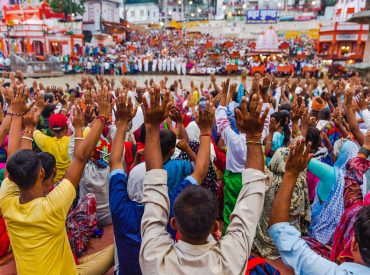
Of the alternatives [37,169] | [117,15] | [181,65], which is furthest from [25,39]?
[37,169]

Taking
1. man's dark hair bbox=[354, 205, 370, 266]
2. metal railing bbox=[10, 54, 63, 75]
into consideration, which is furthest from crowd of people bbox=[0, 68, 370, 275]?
metal railing bbox=[10, 54, 63, 75]

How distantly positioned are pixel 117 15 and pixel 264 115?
5242cm

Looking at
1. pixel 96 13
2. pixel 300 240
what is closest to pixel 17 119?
pixel 300 240

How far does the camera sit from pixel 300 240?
1.57m

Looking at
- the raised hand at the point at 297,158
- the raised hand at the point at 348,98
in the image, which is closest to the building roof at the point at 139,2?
the raised hand at the point at 348,98

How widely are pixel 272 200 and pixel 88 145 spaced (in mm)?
2065

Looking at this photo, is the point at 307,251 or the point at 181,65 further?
the point at 181,65

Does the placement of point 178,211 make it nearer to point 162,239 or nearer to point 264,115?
point 162,239

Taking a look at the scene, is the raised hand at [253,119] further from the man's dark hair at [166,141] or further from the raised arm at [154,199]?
the man's dark hair at [166,141]

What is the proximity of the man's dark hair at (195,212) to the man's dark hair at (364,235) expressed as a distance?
61cm

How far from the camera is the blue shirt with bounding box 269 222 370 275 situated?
4.73 feet

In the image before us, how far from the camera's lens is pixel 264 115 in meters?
1.72

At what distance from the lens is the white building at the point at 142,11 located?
71250 mm

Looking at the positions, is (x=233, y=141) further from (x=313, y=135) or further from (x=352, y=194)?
(x=352, y=194)
